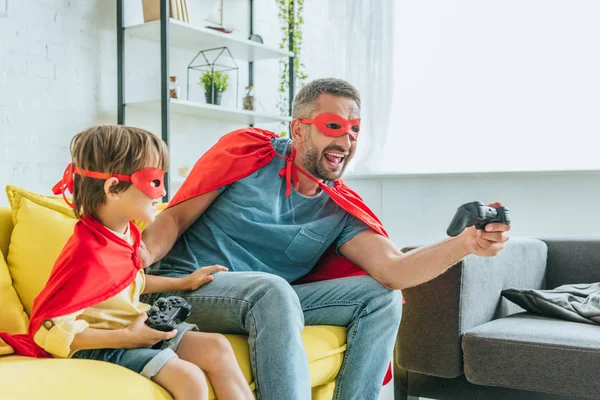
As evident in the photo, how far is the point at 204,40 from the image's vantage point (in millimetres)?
3766

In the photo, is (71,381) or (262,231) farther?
(262,231)

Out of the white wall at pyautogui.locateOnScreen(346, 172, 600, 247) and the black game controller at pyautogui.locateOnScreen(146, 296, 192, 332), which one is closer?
the black game controller at pyautogui.locateOnScreen(146, 296, 192, 332)

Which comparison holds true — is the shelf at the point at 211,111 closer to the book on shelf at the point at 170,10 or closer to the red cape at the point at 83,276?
the book on shelf at the point at 170,10

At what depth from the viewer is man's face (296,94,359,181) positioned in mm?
2109

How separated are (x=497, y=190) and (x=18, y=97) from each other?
7.86 ft

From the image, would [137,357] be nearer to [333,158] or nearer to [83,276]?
[83,276]

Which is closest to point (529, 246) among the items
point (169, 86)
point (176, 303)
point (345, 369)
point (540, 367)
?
point (540, 367)

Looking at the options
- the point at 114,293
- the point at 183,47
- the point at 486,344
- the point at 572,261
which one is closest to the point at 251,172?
the point at 114,293

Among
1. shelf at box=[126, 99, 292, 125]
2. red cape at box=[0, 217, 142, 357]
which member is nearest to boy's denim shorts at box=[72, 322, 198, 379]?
red cape at box=[0, 217, 142, 357]

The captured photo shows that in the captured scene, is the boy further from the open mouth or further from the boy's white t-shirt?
the open mouth

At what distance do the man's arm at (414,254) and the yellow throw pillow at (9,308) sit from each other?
906 millimetres

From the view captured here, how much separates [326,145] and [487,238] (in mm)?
600

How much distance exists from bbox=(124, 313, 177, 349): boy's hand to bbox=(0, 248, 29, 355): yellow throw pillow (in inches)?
15.7

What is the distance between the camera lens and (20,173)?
3123mm
